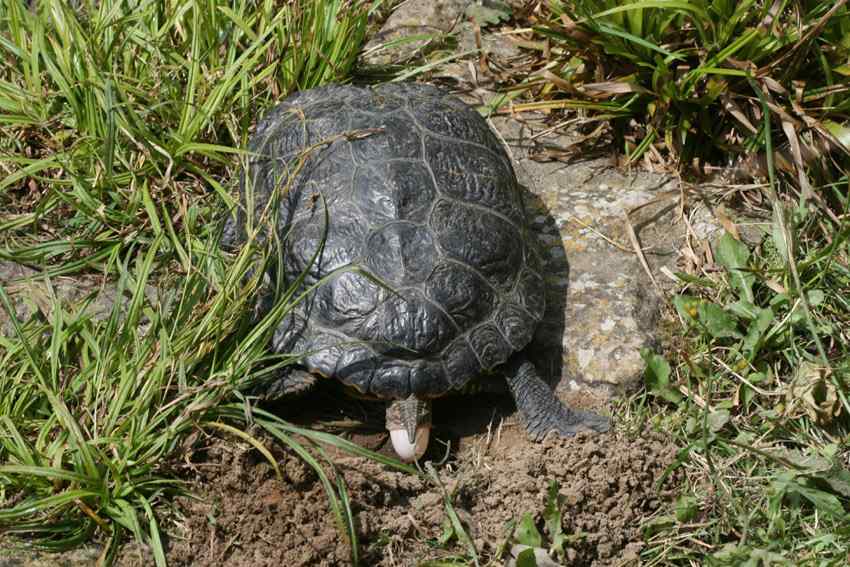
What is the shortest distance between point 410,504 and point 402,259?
84cm

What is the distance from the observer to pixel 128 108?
12.1 ft

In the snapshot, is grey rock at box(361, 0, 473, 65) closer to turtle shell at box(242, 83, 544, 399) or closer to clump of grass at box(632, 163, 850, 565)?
turtle shell at box(242, 83, 544, 399)

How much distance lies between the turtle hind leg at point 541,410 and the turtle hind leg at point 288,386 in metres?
0.73

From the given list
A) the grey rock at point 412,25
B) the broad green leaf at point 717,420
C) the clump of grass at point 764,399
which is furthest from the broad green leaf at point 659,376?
the grey rock at point 412,25

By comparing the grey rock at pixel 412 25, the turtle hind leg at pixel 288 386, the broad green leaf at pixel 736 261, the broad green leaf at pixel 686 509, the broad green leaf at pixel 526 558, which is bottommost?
the broad green leaf at pixel 686 509

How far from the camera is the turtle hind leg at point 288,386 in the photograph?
3.21 meters

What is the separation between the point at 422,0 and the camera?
5.02 metres

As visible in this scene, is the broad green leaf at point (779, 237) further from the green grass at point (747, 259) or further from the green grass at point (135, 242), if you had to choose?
the green grass at point (135, 242)

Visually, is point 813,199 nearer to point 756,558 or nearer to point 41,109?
point 756,558

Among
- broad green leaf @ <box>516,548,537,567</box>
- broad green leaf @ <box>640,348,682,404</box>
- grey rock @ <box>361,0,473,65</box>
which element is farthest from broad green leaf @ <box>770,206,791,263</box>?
grey rock @ <box>361,0,473,65</box>

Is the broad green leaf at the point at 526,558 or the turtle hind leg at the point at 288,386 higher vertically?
the turtle hind leg at the point at 288,386

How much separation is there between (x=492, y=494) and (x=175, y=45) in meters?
2.49

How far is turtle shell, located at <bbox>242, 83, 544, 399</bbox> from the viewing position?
3137mm

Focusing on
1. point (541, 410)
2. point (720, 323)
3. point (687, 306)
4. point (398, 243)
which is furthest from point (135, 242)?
point (720, 323)
